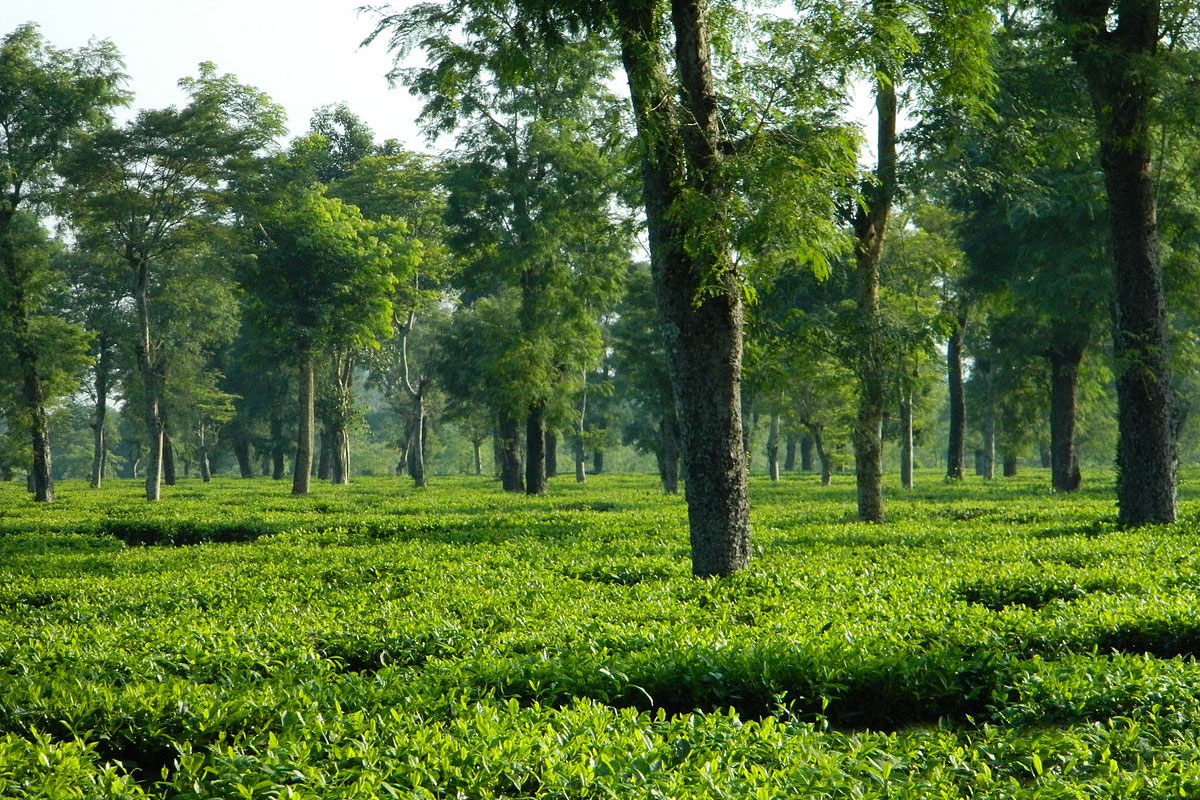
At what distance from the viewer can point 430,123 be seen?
3053cm

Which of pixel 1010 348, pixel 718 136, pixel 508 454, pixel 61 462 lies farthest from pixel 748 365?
Answer: pixel 61 462

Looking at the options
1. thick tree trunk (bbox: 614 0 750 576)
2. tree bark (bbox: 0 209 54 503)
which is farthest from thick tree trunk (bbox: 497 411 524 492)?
thick tree trunk (bbox: 614 0 750 576)

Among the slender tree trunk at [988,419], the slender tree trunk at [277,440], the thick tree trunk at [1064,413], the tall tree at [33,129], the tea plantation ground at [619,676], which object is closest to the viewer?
the tea plantation ground at [619,676]

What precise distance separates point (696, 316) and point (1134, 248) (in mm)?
8440

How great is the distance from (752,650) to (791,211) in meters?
4.93

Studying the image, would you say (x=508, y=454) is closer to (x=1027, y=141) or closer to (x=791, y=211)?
(x=1027, y=141)

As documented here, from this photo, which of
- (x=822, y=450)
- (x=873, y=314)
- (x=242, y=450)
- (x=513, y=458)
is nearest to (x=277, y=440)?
(x=242, y=450)

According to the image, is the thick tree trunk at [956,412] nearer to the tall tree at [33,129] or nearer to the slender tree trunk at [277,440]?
the tall tree at [33,129]

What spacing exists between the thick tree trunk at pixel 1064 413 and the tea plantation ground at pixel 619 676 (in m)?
15.7

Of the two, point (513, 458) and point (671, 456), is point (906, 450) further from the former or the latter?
point (513, 458)

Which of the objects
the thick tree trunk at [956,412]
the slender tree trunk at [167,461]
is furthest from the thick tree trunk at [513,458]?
the slender tree trunk at [167,461]

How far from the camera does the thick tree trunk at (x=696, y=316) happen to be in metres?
10.5

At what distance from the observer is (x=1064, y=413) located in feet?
92.9

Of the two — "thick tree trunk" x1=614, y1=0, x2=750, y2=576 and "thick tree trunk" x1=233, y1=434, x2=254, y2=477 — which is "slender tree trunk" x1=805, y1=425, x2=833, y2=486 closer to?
"thick tree trunk" x1=614, y1=0, x2=750, y2=576
